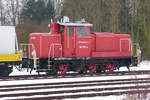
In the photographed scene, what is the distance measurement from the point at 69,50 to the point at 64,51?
12.9 inches

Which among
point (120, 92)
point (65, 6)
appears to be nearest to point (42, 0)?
point (65, 6)

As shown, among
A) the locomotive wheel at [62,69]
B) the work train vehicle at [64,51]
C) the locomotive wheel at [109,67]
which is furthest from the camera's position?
the locomotive wheel at [109,67]

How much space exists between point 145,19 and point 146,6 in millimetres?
1667

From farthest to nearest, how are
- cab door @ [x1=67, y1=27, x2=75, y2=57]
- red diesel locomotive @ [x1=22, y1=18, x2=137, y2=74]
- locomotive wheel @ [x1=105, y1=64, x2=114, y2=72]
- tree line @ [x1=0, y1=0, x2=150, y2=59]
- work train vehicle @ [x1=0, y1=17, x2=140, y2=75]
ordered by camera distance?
A: 1. tree line @ [x1=0, y1=0, x2=150, y2=59]
2. locomotive wheel @ [x1=105, y1=64, x2=114, y2=72]
3. cab door @ [x1=67, y1=27, x2=75, y2=57]
4. red diesel locomotive @ [x1=22, y1=18, x2=137, y2=74]
5. work train vehicle @ [x1=0, y1=17, x2=140, y2=75]

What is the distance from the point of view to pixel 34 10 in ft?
165

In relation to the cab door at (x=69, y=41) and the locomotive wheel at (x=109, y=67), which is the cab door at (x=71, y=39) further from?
the locomotive wheel at (x=109, y=67)

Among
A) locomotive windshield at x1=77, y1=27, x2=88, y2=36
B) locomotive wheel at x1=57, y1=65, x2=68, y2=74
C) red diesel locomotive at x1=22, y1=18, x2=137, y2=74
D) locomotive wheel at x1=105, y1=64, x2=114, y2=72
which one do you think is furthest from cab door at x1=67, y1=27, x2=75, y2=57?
locomotive wheel at x1=105, y1=64, x2=114, y2=72

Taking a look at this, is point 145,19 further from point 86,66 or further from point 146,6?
point 86,66

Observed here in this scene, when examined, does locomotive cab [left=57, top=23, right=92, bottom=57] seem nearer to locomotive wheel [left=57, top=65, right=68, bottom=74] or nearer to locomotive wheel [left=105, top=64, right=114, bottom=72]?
locomotive wheel [left=57, top=65, right=68, bottom=74]

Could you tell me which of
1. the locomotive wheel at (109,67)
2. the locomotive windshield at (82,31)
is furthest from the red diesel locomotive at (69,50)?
the locomotive wheel at (109,67)

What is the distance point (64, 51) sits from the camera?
1661 cm

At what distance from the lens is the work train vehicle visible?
52.0ft

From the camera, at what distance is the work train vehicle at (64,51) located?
15.8 meters

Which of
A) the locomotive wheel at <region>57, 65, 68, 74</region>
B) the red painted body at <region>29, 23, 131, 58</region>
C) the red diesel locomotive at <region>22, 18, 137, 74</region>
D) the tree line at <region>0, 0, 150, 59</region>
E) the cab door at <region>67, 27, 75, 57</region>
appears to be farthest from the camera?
the tree line at <region>0, 0, 150, 59</region>
